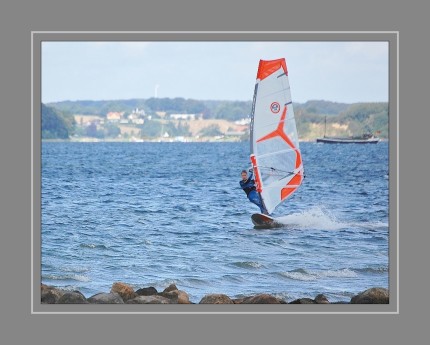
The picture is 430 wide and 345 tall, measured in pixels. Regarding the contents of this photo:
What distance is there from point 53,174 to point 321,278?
4.20m

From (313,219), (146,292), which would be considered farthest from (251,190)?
(146,292)

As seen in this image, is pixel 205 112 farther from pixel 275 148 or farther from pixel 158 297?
pixel 158 297

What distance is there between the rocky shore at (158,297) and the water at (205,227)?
6.6 inches

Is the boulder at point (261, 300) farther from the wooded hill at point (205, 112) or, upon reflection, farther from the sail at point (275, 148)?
the wooded hill at point (205, 112)

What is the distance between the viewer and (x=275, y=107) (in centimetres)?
2314

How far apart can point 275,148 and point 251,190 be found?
2.39ft

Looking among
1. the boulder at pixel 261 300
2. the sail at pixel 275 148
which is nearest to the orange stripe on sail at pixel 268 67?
the sail at pixel 275 148

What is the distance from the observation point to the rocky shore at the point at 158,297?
21.4 meters

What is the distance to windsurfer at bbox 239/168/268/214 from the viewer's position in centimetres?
2317

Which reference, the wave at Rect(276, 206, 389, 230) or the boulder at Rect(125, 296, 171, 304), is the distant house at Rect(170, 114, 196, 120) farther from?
the boulder at Rect(125, 296, 171, 304)

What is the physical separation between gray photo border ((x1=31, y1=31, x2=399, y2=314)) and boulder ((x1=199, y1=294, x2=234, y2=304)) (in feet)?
0.68

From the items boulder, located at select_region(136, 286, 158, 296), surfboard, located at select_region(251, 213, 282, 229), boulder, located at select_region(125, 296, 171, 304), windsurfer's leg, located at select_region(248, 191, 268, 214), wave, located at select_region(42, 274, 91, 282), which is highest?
windsurfer's leg, located at select_region(248, 191, 268, 214)

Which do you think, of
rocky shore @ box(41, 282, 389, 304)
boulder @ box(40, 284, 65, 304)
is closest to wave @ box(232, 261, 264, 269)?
rocky shore @ box(41, 282, 389, 304)

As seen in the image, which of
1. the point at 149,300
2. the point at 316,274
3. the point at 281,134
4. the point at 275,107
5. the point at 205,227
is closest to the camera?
the point at 149,300
